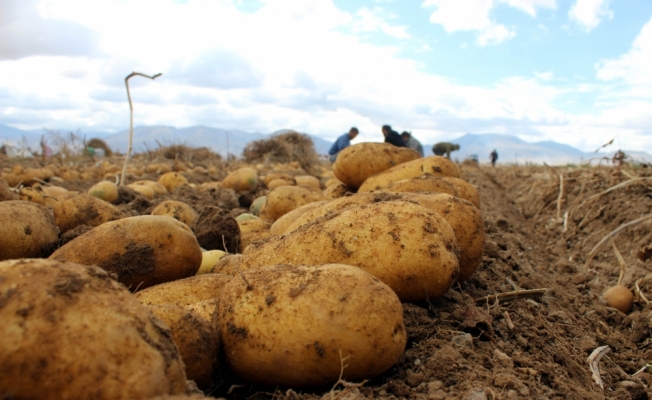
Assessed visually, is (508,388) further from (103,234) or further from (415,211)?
(103,234)

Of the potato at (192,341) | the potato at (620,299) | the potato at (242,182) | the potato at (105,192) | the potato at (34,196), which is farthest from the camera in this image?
the potato at (242,182)

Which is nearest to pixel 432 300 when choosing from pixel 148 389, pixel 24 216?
pixel 148 389

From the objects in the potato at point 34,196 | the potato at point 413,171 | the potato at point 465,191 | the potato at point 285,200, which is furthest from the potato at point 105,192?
the potato at point 465,191

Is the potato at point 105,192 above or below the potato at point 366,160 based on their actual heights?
below

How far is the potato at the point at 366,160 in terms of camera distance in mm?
4289

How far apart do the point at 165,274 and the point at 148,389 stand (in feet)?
4.32

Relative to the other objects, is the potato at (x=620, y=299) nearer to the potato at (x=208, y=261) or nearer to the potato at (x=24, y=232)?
the potato at (x=208, y=261)

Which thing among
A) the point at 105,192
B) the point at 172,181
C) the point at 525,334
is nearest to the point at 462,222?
the point at 525,334

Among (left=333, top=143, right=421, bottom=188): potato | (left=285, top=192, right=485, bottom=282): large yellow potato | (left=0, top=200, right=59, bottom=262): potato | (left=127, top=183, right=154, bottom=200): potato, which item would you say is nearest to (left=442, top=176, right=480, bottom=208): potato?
(left=333, top=143, right=421, bottom=188): potato

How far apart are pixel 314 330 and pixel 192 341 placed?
40 cm

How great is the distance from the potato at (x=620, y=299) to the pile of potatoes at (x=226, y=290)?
1.49 m

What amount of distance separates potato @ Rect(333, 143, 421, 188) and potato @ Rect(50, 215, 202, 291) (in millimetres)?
2064

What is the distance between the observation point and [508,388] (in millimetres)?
1669

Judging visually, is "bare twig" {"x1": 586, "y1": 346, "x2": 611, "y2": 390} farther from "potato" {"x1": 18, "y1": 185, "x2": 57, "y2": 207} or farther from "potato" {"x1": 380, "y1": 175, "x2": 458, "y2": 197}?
"potato" {"x1": 18, "y1": 185, "x2": 57, "y2": 207}
